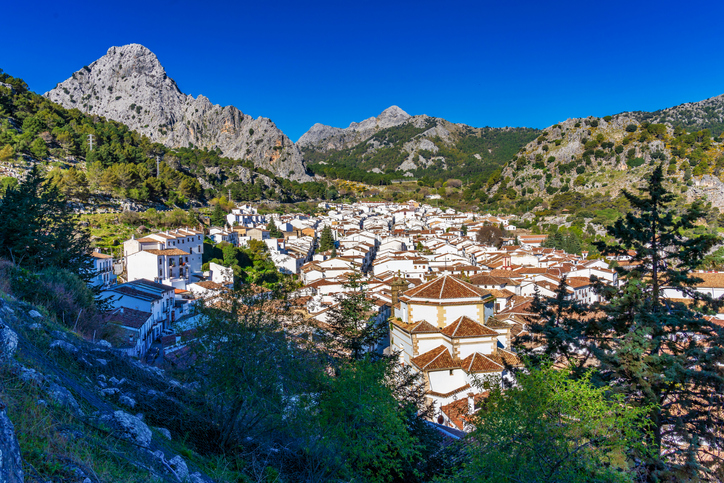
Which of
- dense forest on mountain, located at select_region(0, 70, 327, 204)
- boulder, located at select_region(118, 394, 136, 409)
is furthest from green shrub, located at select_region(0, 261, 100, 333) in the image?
dense forest on mountain, located at select_region(0, 70, 327, 204)

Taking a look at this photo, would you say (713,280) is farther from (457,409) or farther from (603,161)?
(603,161)

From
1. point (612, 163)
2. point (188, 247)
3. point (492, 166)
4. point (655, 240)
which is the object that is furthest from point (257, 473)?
point (492, 166)

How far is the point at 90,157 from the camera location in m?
67.8

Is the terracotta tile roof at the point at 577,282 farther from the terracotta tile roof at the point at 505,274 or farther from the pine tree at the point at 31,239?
the pine tree at the point at 31,239

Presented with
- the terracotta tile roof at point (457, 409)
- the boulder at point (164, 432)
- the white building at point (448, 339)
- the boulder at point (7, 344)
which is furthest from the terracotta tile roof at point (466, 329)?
the boulder at point (7, 344)

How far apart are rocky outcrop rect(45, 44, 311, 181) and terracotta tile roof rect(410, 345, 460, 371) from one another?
124912 millimetres

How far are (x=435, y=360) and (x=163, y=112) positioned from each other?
527ft

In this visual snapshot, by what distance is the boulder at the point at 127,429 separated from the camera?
5195mm

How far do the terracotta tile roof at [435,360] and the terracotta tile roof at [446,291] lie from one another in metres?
2.52

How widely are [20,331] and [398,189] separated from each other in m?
138

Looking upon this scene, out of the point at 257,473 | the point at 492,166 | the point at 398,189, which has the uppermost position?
the point at 492,166

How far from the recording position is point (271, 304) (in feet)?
28.5

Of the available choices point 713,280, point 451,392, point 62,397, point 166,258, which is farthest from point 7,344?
point 713,280

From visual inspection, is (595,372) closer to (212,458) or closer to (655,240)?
(655,240)
